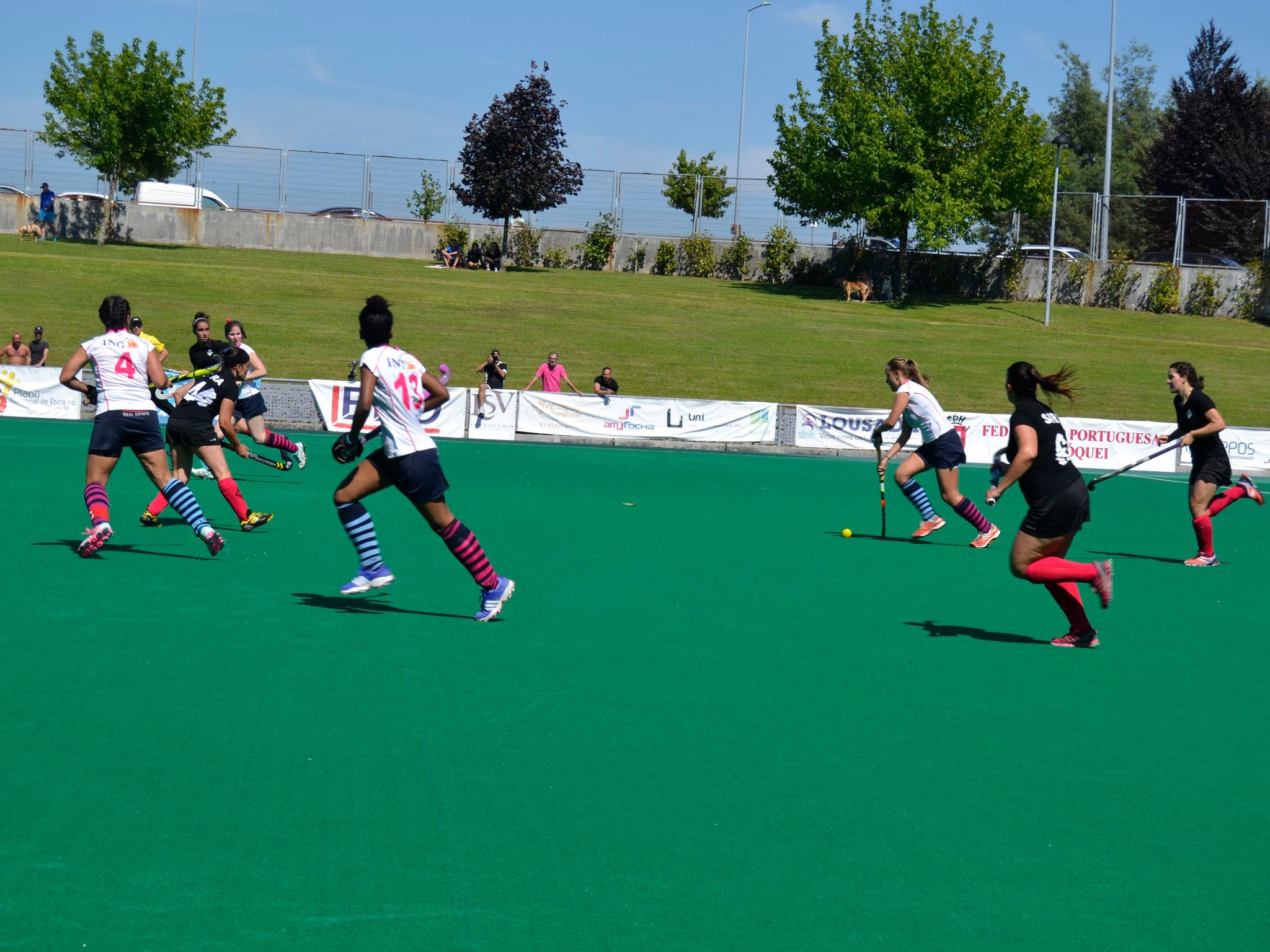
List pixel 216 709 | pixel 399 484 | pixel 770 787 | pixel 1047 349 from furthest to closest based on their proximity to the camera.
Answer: pixel 1047 349, pixel 399 484, pixel 216 709, pixel 770 787

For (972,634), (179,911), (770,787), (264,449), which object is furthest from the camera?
(264,449)

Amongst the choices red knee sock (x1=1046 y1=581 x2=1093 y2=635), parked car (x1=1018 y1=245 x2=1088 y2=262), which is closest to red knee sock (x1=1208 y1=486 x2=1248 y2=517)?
red knee sock (x1=1046 y1=581 x2=1093 y2=635)

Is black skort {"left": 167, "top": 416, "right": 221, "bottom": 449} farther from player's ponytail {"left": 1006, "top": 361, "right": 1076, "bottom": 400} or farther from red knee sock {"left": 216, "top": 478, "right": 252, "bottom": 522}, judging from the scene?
player's ponytail {"left": 1006, "top": 361, "right": 1076, "bottom": 400}

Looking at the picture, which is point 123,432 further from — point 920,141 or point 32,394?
point 920,141

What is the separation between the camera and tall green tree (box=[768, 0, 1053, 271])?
39656mm

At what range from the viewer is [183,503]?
9211mm

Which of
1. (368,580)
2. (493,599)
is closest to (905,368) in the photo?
(493,599)

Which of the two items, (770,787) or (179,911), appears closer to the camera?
(179,911)

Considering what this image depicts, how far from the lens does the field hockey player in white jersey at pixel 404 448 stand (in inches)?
289

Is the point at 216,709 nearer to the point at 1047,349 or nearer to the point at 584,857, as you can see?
the point at 584,857

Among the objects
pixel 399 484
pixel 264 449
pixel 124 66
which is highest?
pixel 124 66

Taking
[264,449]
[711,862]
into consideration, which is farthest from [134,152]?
[711,862]

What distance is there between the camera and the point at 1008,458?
304 inches

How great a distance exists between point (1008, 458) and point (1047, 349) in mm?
29060
